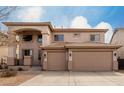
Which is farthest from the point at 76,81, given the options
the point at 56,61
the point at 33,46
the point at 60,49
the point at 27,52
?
the point at 27,52

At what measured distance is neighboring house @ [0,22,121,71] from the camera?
2633 centimetres

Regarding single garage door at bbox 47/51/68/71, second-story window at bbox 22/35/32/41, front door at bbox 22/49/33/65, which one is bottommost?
single garage door at bbox 47/51/68/71

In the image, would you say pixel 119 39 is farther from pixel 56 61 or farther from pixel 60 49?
pixel 56 61

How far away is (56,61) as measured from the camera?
27359mm

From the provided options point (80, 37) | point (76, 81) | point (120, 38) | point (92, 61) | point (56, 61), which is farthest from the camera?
point (80, 37)

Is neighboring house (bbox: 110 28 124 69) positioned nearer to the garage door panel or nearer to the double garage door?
the double garage door

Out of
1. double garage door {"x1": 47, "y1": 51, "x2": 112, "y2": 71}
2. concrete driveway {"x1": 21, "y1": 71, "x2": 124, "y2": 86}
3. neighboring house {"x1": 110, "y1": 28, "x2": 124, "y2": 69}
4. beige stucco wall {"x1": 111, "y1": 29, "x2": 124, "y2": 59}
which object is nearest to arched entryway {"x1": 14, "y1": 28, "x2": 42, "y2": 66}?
double garage door {"x1": 47, "y1": 51, "x2": 112, "y2": 71}

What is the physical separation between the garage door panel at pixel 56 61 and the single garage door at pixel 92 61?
4.76 ft

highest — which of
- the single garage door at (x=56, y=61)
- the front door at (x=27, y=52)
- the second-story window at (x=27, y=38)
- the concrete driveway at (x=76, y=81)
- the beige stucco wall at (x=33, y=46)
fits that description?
the second-story window at (x=27, y=38)

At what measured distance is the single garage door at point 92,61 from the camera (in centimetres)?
2630

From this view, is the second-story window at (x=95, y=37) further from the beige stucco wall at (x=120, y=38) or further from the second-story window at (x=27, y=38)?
the second-story window at (x=27, y=38)

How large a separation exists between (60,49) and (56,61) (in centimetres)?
141

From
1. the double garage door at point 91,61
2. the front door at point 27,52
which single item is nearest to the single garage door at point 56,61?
the double garage door at point 91,61
